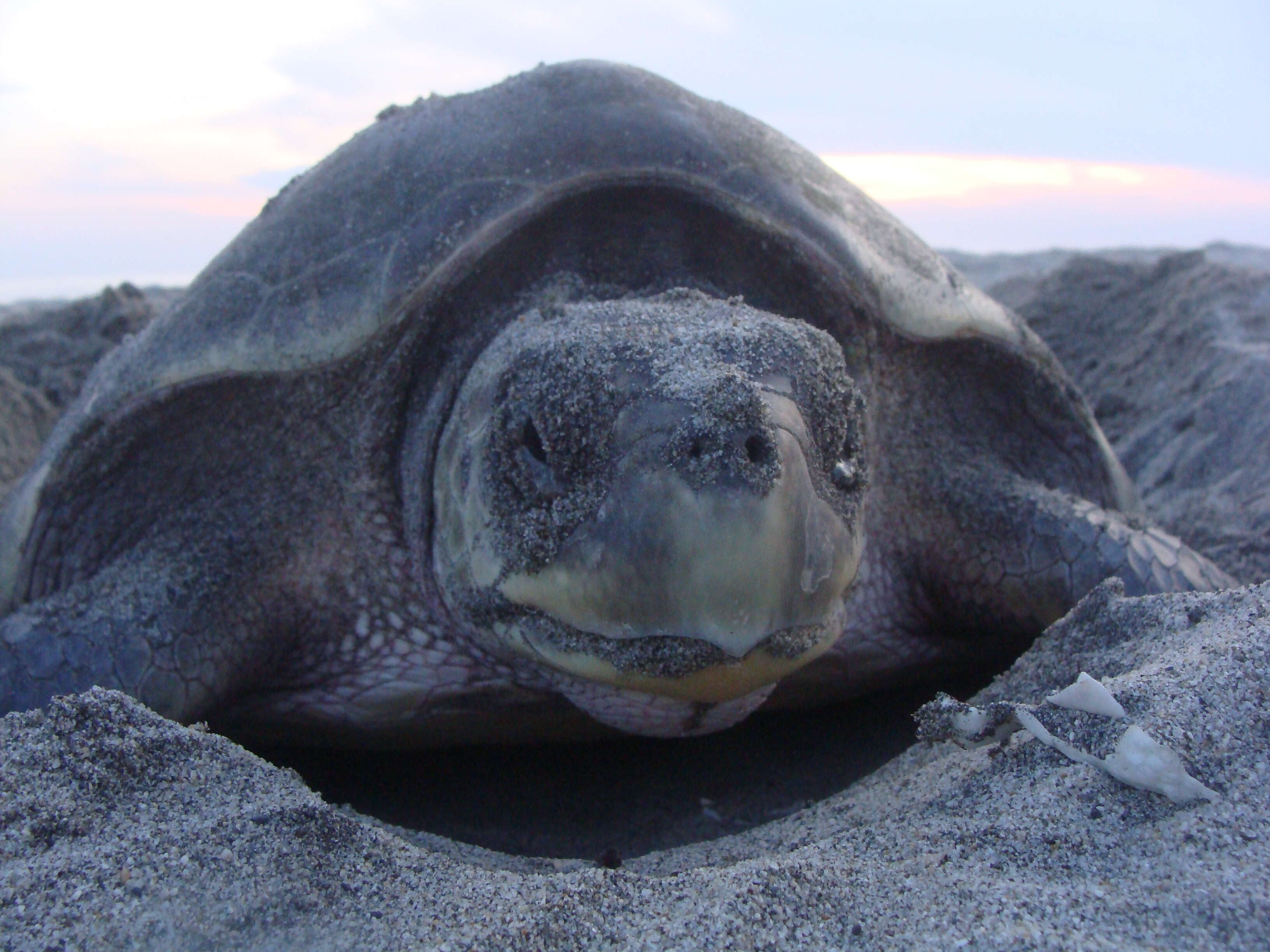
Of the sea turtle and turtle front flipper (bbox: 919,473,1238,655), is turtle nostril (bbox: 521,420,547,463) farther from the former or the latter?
turtle front flipper (bbox: 919,473,1238,655)

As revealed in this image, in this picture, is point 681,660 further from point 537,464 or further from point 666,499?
point 537,464

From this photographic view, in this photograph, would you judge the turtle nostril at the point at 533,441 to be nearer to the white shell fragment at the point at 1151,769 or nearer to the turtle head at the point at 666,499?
the turtle head at the point at 666,499

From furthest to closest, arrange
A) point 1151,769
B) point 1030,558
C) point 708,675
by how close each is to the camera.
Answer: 1. point 1030,558
2. point 708,675
3. point 1151,769

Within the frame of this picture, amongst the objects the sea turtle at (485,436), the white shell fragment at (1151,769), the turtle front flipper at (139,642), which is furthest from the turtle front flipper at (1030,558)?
the turtle front flipper at (139,642)

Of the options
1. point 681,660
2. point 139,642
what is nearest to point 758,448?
point 681,660

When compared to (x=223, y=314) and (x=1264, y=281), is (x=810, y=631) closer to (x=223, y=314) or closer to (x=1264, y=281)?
(x=223, y=314)

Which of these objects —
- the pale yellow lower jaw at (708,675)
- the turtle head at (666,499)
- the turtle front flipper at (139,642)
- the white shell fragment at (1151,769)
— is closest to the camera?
the white shell fragment at (1151,769)

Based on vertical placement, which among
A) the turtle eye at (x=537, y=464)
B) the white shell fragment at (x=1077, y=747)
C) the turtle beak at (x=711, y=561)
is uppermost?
the turtle eye at (x=537, y=464)

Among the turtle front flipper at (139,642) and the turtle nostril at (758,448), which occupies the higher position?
the turtle nostril at (758,448)
